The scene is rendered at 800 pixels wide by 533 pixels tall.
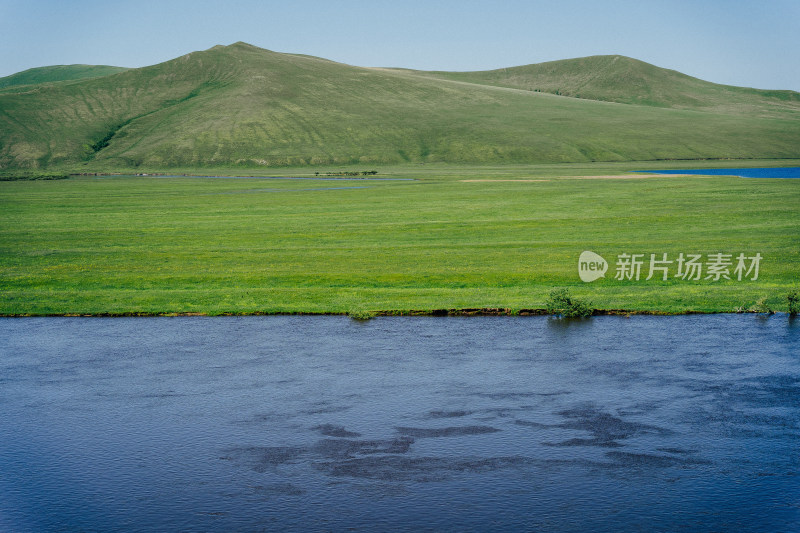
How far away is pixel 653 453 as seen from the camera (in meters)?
20.9

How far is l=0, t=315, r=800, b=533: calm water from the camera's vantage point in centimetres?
1820

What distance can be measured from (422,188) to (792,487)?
3897 inches

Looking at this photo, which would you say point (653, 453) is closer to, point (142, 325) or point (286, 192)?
point (142, 325)

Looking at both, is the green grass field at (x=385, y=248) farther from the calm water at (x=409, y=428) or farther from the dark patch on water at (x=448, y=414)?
the dark patch on water at (x=448, y=414)

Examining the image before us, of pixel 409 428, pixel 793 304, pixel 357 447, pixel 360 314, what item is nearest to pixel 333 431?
pixel 357 447

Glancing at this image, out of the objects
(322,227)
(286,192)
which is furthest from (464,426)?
(286,192)

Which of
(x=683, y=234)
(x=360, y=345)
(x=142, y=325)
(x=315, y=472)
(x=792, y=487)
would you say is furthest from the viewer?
(x=683, y=234)

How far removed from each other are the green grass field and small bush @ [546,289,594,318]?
151 cm

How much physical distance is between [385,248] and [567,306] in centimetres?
2245

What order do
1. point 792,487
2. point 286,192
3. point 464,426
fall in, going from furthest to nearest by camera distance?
point 286,192
point 464,426
point 792,487

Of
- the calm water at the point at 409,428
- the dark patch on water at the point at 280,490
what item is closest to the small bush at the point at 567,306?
the calm water at the point at 409,428

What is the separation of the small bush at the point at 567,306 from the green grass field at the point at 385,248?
151 centimetres

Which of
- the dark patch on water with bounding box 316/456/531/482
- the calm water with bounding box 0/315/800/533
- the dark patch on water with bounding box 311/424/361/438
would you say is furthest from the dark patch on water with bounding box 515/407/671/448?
the dark patch on water with bounding box 311/424/361/438

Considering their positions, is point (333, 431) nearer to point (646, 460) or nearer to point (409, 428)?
point (409, 428)
